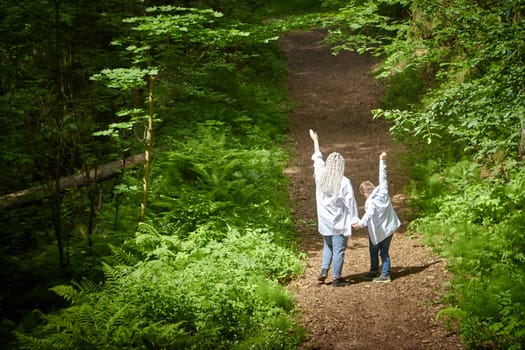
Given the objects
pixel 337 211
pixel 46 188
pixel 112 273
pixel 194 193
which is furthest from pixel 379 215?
pixel 46 188

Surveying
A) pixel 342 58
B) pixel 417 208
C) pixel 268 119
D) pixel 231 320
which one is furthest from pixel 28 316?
pixel 342 58

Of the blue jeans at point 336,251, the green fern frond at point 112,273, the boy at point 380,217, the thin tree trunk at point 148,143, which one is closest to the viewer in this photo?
the green fern frond at point 112,273

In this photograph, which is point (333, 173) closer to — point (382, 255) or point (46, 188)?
point (382, 255)

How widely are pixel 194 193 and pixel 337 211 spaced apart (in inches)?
135

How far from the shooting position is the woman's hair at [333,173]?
7242 mm

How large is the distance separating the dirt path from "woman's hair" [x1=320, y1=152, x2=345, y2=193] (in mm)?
1602

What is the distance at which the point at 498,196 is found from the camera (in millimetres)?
8781

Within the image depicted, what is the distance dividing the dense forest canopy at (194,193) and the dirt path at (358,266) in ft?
1.08

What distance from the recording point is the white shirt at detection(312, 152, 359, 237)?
737cm

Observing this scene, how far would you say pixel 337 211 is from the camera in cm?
737

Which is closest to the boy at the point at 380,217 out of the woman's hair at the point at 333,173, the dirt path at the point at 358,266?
the woman's hair at the point at 333,173

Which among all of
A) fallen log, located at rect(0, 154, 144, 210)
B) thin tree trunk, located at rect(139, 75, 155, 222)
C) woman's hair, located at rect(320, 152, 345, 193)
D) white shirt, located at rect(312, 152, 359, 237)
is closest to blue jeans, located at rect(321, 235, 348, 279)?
white shirt, located at rect(312, 152, 359, 237)

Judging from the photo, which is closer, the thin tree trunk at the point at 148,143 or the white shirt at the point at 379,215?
the white shirt at the point at 379,215

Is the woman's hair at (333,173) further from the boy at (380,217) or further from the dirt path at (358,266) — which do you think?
the dirt path at (358,266)
